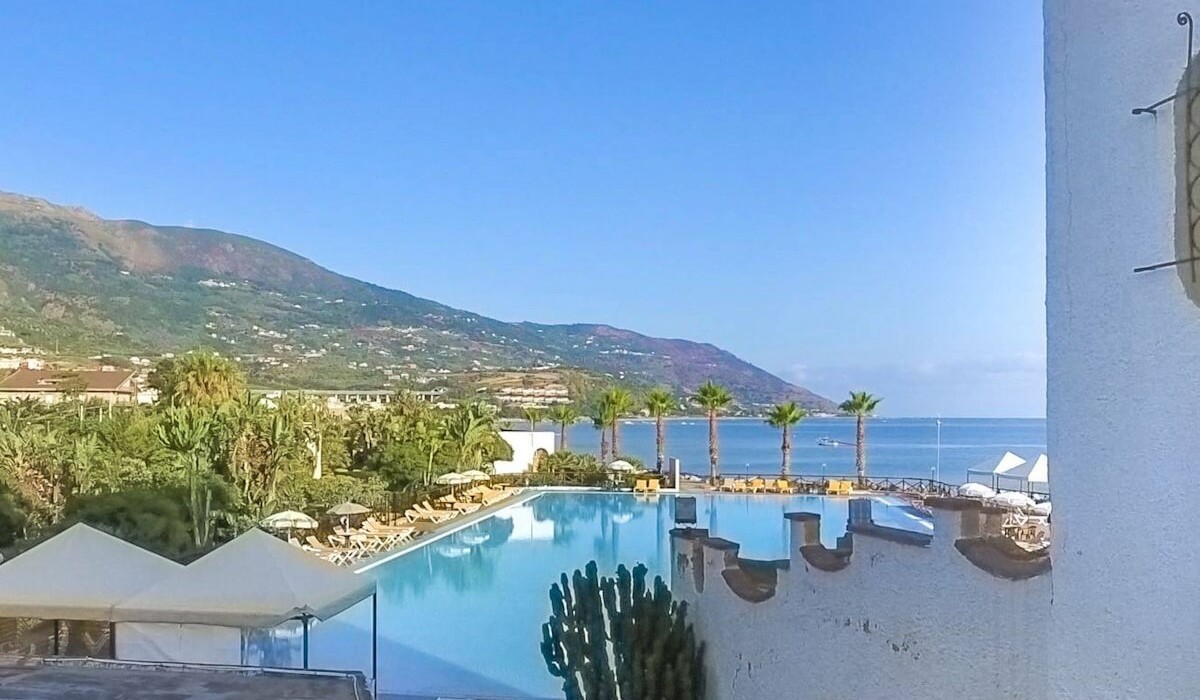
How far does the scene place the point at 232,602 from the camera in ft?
22.3

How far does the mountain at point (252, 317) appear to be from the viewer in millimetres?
75750

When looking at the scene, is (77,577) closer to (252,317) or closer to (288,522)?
(288,522)

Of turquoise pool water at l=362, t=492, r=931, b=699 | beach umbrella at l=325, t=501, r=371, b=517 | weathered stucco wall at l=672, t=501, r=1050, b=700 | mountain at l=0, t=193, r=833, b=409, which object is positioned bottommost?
turquoise pool water at l=362, t=492, r=931, b=699

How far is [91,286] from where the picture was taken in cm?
8031

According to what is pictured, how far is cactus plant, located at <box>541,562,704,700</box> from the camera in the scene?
213 inches

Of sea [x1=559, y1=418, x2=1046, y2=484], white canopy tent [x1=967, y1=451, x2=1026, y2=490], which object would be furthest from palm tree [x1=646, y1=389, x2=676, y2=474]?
white canopy tent [x1=967, y1=451, x2=1026, y2=490]

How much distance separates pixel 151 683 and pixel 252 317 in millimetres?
87965

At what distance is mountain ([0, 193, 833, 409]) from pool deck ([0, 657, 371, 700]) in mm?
66475

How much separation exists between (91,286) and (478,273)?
105ft

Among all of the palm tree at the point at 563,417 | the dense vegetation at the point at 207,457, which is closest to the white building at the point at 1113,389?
the dense vegetation at the point at 207,457

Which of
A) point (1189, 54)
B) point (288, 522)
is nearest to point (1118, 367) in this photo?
point (1189, 54)

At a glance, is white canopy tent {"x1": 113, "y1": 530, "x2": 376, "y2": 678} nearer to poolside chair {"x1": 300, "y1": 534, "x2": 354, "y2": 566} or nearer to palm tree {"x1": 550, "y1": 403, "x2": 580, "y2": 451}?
poolside chair {"x1": 300, "y1": 534, "x2": 354, "y2": 566}

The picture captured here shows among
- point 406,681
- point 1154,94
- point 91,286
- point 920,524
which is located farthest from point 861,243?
point 91,286

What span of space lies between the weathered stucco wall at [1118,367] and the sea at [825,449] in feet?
107
